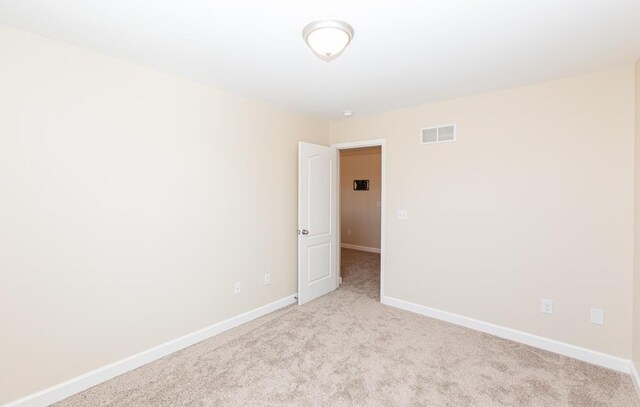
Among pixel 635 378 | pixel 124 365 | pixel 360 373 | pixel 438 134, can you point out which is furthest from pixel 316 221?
pixel 635 378

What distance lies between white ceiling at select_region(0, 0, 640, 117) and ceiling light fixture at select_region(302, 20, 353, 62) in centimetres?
4

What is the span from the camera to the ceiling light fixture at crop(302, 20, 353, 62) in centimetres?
168

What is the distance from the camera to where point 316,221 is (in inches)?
150

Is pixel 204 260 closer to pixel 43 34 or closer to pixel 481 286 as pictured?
pixel 43 34

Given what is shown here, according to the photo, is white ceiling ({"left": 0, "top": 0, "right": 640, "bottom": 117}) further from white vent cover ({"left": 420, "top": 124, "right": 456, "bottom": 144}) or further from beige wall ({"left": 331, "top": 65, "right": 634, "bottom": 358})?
white vent cover ({"left": 420, "top": 124, "right": 456, "bottom": 144})

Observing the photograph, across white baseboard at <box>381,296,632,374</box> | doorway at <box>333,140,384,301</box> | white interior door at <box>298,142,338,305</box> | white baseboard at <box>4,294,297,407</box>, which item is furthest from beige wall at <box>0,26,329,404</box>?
doorway at <box>333,140,384,301</box>

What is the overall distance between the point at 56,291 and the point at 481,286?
3524mm

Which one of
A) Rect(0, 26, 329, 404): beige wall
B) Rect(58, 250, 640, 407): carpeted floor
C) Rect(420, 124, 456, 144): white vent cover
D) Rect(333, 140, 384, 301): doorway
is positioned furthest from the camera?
Rect(333, 140, 384, 301): doorway

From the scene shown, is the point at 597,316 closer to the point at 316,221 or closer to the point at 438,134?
the point at 438,134

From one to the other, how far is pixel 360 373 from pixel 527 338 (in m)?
1.65

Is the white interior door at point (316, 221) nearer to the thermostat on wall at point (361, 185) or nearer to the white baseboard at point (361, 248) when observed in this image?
the white baseboard at point (361, 248)

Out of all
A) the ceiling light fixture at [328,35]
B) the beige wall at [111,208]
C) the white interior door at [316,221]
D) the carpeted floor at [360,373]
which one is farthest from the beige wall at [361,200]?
the ceiling light fixture at [328,35]

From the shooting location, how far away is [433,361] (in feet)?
7.98

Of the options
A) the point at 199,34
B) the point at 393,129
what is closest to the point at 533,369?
the point at 393,129
